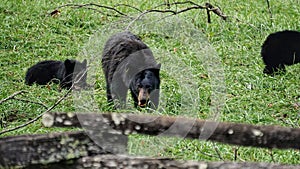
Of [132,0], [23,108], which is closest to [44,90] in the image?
[23,108]

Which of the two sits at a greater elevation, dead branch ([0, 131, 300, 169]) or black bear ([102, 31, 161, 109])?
black bear ([102, 31, 161, 109])

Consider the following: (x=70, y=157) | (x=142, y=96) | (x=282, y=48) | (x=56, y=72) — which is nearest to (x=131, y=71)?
(x=142, y=96)

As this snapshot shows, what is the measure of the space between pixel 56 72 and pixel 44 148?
5.71m

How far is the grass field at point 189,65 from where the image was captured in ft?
18.4

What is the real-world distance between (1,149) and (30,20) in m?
8.26

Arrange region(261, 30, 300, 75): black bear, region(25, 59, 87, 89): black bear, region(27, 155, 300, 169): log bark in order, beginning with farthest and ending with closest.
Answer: region(261, 30, 300, 75): black bear < region(25, 59, 87, 89): black bear < region(27, 155, 300, 169): log bark

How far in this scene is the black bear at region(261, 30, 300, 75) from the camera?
8.52 metres

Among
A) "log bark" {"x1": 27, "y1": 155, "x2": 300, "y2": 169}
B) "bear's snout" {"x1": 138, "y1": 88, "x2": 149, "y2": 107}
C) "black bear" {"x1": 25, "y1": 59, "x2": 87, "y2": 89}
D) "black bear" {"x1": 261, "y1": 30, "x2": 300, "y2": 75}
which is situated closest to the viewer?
"log bark" {"x1": 27, "y1": 155, "x2": 300, "y2": 169}

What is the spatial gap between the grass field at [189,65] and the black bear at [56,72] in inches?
6.3

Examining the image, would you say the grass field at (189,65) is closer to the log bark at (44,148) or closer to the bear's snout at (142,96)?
the bear's snout at (142,96)

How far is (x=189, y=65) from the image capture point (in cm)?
841

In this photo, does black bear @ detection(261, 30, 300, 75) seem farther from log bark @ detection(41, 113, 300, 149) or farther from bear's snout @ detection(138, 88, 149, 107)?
log bark @ detection(41, 113, 300, 149)

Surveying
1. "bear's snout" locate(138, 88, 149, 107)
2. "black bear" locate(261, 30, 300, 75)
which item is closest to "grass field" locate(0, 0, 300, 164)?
"black bear" locate(261, 30, 300, 75)

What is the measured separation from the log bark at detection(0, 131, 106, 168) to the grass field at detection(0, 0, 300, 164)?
7.59 feet
